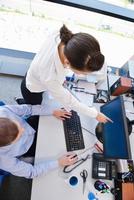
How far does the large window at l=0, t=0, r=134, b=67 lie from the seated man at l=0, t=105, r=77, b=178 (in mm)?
959

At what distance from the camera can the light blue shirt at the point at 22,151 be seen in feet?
4.26

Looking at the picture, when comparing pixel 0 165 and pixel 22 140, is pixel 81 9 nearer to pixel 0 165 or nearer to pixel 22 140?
pixel 22 140

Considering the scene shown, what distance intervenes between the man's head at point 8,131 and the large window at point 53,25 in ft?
3.95

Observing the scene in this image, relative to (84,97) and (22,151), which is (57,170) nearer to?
(22,151)

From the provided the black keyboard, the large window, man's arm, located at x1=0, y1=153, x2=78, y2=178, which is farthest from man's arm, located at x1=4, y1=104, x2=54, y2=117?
the large window

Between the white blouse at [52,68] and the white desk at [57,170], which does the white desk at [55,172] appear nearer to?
the white desk at [57,170]

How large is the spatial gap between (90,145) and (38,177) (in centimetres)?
44

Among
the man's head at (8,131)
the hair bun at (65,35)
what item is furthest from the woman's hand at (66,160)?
the hair bun at (65,35)

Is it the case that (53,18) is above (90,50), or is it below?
above

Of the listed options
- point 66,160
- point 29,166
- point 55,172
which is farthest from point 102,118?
point 29,166

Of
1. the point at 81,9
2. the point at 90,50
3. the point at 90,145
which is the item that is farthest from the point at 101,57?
the point at 81,9

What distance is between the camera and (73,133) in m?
1.55

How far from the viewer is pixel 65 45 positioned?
1.10 meters

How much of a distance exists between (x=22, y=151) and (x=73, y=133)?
1.28 feet
